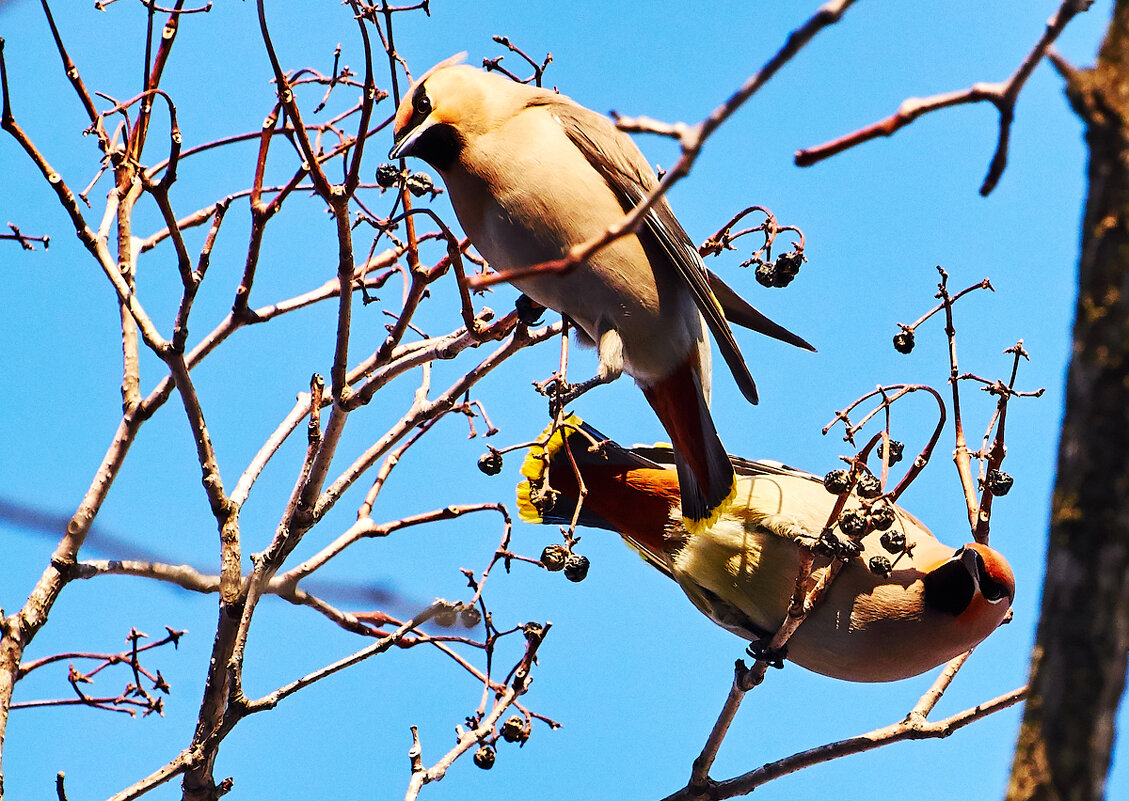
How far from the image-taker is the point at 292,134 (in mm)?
2887

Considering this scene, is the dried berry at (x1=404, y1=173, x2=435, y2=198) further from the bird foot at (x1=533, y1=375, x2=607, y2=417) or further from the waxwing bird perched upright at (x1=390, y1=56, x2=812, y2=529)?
the bird foot at (x1=533, y1=375, x2=607, y2=417)

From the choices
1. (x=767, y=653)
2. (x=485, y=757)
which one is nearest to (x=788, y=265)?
(x=767, y=653)

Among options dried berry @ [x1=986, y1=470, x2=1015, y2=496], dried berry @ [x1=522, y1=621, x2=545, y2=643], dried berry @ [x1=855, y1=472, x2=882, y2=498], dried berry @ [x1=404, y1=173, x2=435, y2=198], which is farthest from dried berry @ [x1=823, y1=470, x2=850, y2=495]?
dried berry @ [x1=404, y1=173, x2=435, y2=198]

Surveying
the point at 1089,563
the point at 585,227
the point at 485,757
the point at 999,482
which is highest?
the point at 585,227

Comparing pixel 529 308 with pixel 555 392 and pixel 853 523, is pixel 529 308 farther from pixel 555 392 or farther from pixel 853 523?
pixel 853 523

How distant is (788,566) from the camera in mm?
3852

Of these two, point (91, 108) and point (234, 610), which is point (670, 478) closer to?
point (234, 610)

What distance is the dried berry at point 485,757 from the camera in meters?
2.73

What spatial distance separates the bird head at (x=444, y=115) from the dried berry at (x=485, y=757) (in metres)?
1.72

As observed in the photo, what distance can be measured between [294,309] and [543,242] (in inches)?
32.9

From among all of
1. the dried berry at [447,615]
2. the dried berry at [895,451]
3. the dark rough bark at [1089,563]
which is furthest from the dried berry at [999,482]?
the dark rough bark at [1089,563]

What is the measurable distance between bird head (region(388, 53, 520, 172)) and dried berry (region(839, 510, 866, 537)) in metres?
1.59

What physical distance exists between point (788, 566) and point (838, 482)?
1.18 metres

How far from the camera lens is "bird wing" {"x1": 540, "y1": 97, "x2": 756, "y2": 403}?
3514 millimetres
